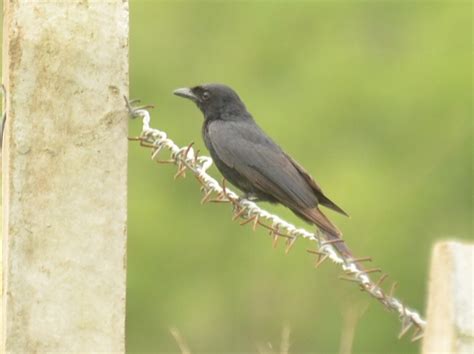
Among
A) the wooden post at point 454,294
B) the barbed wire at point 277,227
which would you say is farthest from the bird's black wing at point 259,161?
the wooden post at point 454,294

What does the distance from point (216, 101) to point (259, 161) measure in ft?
1.85

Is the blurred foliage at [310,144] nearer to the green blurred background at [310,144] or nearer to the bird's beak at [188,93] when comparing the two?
the green blurred background at [310,144]

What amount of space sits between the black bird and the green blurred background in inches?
682

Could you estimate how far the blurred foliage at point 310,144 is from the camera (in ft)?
92.3

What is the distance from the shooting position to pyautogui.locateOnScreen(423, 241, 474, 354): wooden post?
10.5 feet

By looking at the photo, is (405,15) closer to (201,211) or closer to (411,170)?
(411,170)

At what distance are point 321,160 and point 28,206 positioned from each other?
26476 mm

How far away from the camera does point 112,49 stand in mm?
4371

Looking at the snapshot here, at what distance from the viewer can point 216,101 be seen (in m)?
7.77

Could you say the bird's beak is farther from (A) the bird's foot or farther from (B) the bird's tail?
(A) the bird's foot

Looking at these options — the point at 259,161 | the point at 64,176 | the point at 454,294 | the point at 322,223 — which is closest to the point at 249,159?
the point at 259,161

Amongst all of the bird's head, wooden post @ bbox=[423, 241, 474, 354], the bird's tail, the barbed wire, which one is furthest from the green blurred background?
wooden post @ bbox=[423, 241, 474, 354]

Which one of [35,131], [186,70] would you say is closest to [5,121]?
[35,131]

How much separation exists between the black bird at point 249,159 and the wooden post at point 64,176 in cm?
239
